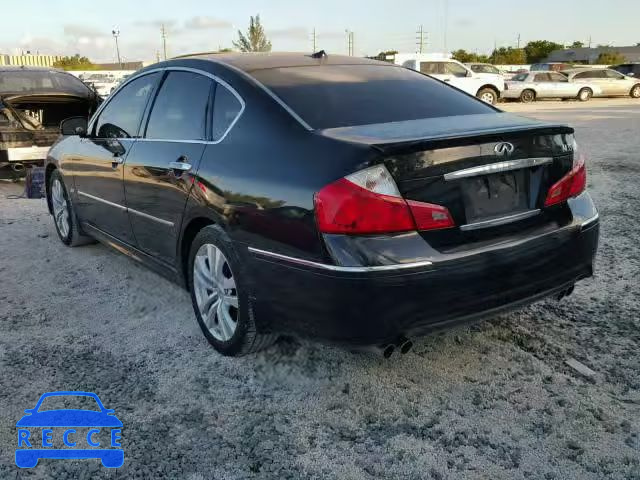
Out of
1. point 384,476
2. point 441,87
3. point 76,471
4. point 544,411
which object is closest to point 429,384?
point 544,411

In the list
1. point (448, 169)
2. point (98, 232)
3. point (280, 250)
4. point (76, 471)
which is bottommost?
point (76, 471)

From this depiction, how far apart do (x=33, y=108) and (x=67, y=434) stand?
7.59 metres

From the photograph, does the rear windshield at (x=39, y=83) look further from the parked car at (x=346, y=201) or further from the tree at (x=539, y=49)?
the tree at (x=539, y=49)

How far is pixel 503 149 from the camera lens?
2.72 meters

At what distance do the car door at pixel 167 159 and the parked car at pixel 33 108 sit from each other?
4494 millimetres

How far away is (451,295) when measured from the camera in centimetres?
259

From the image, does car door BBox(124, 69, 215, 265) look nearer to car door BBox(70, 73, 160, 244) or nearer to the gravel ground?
car door BBox(70, 73, 160, 244)

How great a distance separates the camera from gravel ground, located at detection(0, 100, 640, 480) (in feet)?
8.03

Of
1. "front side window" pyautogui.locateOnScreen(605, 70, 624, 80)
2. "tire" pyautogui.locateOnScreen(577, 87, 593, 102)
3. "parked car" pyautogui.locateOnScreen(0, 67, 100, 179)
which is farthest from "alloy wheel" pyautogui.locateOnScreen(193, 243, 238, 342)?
"front side window" pyautogui.locateOnScreen(605, 70, 624, 80)

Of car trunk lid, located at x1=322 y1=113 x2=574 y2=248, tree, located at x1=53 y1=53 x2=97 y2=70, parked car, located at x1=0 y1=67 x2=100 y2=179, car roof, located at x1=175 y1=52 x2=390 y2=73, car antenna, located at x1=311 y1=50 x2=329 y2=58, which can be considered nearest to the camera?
car trunk lid, located at x1=322 y1=113 x2=574 y2=248

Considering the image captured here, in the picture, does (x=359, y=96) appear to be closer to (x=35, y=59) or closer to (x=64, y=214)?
(x=64, y=214)

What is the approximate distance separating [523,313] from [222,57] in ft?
7.91

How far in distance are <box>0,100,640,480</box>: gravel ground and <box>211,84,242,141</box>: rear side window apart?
1229 millimetres

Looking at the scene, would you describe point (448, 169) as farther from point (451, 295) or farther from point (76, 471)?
point (76, 471)
